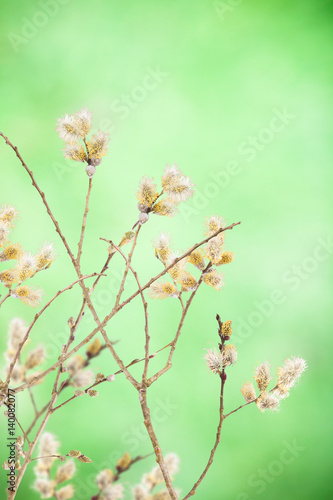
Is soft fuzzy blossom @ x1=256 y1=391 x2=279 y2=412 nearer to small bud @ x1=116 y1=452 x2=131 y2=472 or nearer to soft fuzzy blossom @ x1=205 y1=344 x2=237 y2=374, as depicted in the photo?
soft fuzzy blossom @ x1=205 y1=344 x2=237 y2=374

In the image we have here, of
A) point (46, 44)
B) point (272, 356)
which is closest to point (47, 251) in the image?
point (272, 356)

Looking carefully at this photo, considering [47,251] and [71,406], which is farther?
[71,406]

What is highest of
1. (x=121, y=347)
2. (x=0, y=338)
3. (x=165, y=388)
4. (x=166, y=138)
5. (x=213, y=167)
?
(x=166, y=138)

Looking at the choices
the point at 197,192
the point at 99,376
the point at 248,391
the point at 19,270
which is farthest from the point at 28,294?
the point at 197,192

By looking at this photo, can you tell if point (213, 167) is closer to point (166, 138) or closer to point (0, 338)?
point (166, 138)

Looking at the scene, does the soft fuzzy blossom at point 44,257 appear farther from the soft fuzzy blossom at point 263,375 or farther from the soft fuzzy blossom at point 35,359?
the soft fuzzy blossom at point 263,375

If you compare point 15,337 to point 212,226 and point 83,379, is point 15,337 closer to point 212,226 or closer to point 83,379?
point 83,379
